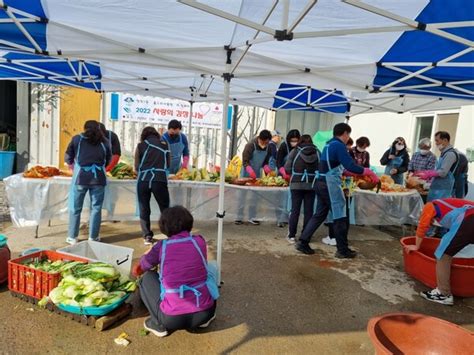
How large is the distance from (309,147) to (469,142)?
4.06 m

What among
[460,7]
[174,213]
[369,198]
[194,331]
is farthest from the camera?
[369,198]

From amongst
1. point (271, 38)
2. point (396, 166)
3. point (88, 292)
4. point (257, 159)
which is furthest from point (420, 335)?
point (396, 166)

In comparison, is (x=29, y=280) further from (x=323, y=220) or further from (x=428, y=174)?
(x=428, y=174)

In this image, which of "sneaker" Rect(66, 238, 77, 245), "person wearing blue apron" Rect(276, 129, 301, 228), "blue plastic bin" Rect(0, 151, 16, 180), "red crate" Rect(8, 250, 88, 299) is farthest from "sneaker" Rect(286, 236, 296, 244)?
"blue plastic bin" Rect(0, 151, 16, 180)

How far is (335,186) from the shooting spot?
4711 mm

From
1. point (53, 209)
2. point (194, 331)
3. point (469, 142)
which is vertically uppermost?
point (469, 142)

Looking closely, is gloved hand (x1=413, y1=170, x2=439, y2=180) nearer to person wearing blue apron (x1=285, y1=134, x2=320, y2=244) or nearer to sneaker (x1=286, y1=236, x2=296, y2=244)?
person wearing blue apron (x1=285, y1=134, x2=320, y2=244)

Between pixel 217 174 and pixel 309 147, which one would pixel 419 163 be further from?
pixel 217 174

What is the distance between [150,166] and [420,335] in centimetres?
362

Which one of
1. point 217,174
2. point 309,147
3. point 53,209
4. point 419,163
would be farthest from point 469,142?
point 53,209

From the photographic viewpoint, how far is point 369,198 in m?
6.06

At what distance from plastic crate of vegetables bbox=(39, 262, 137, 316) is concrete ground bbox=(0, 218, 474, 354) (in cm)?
18

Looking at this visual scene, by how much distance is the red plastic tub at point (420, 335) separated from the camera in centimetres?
216

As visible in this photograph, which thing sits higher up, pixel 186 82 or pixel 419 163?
pixel 186 82
